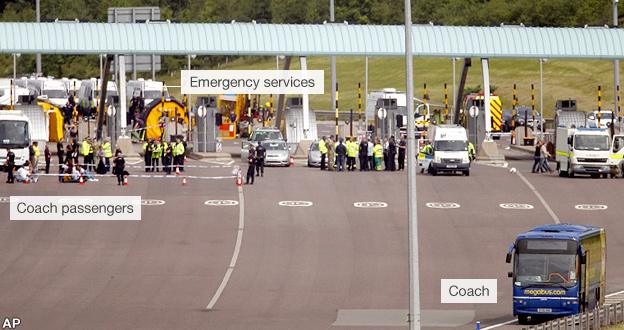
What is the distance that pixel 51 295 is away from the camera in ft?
134

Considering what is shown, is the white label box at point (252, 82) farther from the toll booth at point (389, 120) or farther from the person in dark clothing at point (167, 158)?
the person in dark clothing at point (167, 158)

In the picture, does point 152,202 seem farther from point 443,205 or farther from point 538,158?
point 538,158

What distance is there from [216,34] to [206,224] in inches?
992

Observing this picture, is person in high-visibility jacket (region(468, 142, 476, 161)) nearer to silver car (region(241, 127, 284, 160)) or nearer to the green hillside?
silver car (region(241, 127, 284, 160))

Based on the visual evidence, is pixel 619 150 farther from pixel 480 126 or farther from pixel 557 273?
pixel 557 273

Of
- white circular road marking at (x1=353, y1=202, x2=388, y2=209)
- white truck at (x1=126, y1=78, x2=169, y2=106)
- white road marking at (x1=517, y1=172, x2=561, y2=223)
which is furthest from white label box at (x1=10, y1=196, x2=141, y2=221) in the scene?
white truck at (x1=126, y1=78, x2=169, y2=106)

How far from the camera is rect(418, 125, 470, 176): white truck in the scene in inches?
2557

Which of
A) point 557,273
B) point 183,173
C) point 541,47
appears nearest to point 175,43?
point 183,173

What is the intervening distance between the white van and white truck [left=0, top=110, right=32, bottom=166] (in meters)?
16.3

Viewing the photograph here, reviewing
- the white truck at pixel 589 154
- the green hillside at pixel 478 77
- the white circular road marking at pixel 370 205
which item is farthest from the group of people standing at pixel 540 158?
the green hillside at pixel 478 77

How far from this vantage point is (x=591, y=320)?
110 ft

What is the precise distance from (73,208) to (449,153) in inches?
679

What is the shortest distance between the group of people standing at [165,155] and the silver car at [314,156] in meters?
6.17

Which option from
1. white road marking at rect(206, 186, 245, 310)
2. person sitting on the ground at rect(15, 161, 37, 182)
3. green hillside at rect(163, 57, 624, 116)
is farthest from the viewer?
green hillside at rect(163, 57, 624, 116)
